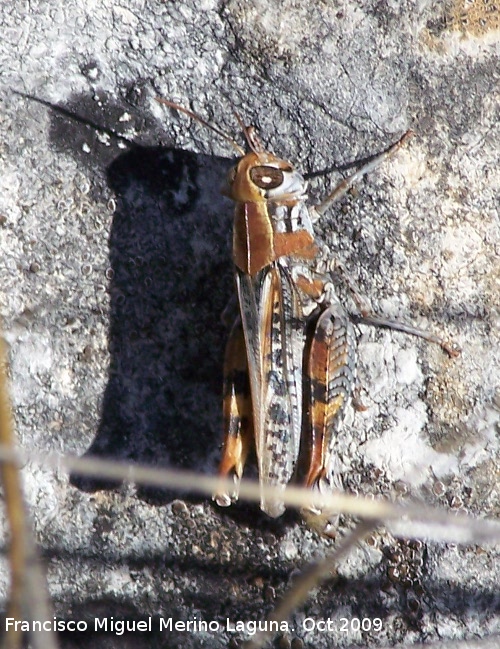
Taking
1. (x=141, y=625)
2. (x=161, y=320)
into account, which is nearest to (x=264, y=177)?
(x=161, y=320)

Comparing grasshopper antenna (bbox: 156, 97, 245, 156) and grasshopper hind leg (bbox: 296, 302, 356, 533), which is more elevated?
grasshopper antenna (bbox: 156, 97, 245, 156)

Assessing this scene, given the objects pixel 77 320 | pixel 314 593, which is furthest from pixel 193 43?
pixel 314 593

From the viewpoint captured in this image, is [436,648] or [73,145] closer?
[436,648]

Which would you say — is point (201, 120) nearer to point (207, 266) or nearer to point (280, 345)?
point (207, 266)

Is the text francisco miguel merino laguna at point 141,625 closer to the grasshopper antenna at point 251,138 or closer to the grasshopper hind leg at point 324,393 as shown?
the grasshopper hind leg at point 324,393

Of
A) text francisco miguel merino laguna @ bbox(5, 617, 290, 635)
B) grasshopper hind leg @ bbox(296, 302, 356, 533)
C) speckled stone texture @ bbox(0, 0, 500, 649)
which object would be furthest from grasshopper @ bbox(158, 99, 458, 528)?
text francisco miguel merino laguna @ bbox(5, 617, 290, 635)

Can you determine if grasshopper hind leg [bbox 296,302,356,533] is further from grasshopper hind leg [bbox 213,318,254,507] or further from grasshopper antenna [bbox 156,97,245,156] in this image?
grasshopper antenna [bbox 156,97,245,156]

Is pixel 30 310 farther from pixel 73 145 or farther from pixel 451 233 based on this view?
pixel 451 233
